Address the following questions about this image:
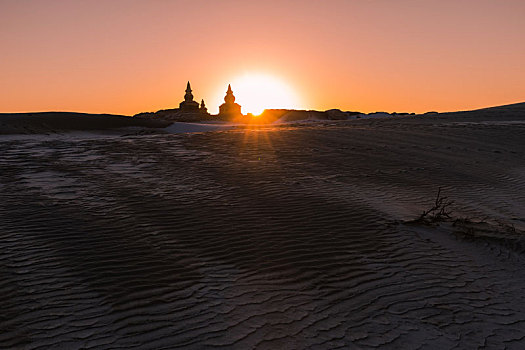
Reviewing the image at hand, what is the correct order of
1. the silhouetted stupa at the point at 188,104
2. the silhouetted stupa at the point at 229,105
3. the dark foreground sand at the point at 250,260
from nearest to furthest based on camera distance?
the dark foreground sand at the point at 250,260, the silhouetted stupa at the point at 188,104, the silhouetted stupa at the point at 229,105

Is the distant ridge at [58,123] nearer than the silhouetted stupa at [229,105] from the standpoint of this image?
Yes

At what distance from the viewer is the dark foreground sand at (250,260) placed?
3.51 metres

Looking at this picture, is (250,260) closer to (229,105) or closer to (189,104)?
(189,104)

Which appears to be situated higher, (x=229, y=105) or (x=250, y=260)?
(x=229, y=105)

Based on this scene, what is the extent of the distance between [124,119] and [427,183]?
96.6 ft

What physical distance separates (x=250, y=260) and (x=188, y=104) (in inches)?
3179

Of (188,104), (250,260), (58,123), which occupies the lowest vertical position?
(250,260)

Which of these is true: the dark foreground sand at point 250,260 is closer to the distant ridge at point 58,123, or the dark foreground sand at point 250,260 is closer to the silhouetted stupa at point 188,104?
→ the distant ridge at point 58,123

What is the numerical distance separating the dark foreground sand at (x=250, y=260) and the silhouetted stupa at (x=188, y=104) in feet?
244

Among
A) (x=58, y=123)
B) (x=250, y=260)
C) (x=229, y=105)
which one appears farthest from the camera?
(x=229, y=105)

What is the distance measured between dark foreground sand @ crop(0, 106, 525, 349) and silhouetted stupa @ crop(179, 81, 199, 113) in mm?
74395

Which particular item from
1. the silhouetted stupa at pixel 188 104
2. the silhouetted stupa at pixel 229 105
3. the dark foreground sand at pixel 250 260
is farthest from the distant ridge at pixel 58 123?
the silhouetted stupa at pixel 229 105

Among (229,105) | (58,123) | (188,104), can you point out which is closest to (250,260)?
(58,123)

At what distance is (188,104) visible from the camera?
3255 inches
